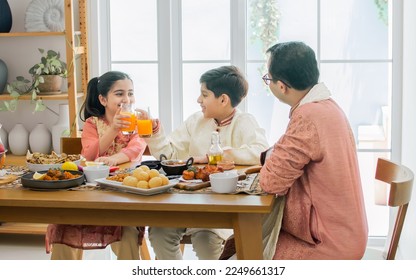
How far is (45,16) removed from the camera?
3955 mm

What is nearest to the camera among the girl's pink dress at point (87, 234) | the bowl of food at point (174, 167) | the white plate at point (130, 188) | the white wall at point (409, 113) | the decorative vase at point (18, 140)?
the white plate at point (130, 188)

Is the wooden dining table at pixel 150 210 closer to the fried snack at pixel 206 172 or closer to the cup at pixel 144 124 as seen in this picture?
the fried snack at pixel 206 172

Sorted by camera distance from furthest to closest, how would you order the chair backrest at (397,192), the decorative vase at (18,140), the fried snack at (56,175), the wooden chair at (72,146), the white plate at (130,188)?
the decorative vase at (18,140)
the wooden chair at (72,146)
the fried snack at (56,175)
the white plate at (130,188)
the chair backrest at (397,192)

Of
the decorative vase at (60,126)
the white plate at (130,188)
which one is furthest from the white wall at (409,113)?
the decorative vase at (60,126)

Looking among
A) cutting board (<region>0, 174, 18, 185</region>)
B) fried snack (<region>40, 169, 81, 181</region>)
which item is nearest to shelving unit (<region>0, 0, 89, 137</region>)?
cutting board (<region>0, 174, 18, 185</region>)

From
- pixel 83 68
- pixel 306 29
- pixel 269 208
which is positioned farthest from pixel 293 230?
pixel 83 68

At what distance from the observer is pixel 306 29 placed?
3805mm

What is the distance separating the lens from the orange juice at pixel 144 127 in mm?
2908

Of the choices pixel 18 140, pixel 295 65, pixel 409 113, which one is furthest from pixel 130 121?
pixel 409 113

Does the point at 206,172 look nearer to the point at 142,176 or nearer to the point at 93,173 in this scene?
the point at 142,176

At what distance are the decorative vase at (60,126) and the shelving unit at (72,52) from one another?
55mm

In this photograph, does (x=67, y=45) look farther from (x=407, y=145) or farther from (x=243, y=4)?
(x=407, y=145)

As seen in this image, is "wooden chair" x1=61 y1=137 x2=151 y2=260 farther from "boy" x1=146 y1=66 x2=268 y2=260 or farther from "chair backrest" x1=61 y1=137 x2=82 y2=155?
"boy" x1=146 y1=66 x2=268 y2=260

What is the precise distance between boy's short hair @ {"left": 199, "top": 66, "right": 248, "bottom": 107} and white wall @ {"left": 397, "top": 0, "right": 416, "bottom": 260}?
888mm
